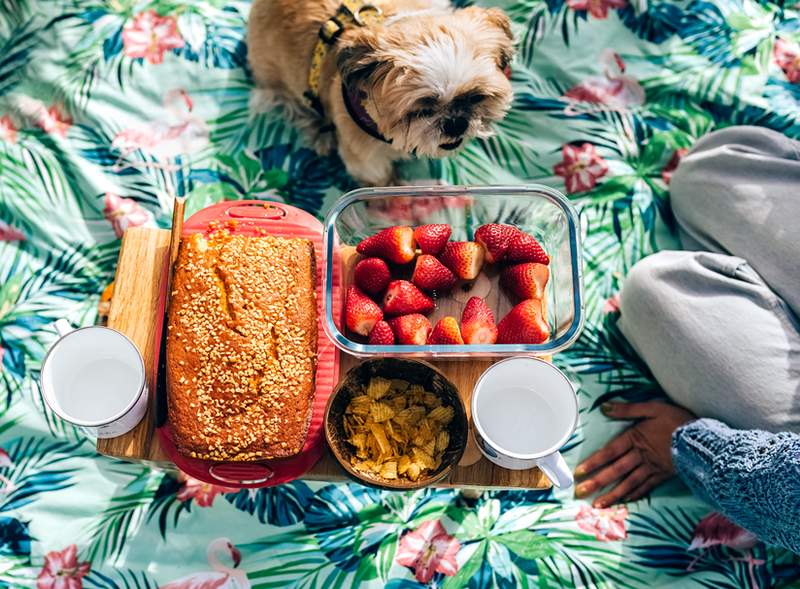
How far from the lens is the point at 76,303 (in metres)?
1.62

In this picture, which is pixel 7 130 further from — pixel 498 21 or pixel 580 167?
pixel 580 167

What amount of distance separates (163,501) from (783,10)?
2042 mm

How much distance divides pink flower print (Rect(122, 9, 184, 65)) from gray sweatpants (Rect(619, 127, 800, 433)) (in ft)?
4.47

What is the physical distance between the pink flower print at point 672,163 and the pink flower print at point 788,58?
34cm

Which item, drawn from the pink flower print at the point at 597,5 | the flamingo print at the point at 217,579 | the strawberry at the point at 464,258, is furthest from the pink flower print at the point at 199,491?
the pink flower print at the point at 597,5

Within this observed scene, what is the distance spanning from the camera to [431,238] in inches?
48.6

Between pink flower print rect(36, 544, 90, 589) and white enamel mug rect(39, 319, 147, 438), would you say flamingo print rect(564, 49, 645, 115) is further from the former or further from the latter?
pink flower print rect(36, 544, 90, 589)

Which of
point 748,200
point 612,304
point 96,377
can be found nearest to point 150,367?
point 96,377

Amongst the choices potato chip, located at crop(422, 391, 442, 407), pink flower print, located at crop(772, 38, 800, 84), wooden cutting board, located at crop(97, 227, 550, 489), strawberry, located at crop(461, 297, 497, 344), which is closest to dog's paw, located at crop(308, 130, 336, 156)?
wooden cutting board, located at crop(97, 227, 550, 489)

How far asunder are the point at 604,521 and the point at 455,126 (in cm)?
96

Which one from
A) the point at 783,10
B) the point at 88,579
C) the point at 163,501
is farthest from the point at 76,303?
the point at 783,10

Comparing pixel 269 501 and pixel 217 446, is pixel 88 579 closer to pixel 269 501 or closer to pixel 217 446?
pixel 269 501

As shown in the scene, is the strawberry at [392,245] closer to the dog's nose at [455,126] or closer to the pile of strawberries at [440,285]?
the pile of strawberries at [440,285]

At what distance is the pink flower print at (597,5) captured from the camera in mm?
1764
